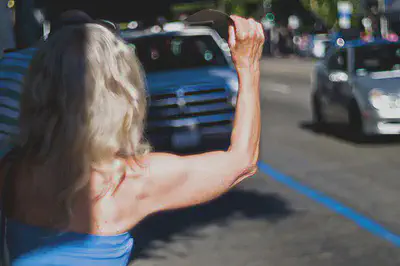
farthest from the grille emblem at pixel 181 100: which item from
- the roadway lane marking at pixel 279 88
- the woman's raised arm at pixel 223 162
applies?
the roadway lane marking at pixel 279 88

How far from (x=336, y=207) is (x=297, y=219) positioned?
2.05ft

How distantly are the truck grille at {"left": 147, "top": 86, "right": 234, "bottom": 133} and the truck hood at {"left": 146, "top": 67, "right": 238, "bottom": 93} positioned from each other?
3.5 inches

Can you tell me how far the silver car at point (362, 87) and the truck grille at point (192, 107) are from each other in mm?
2442

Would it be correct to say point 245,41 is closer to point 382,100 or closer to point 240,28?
point 240,28

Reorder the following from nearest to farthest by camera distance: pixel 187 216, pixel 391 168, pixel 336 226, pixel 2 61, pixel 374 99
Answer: pixel 2 61 → pixel 336 226 → pixel 187 216 → pixel 391 168 → pixel 374 99

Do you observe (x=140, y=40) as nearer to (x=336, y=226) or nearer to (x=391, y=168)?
(x=391, y=168)

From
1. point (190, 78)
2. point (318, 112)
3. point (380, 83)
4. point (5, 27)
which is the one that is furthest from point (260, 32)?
point (318, 112)

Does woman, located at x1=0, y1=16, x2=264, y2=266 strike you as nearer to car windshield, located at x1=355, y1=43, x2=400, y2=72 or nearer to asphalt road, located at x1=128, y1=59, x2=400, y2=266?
asphalt road, located at x1=128, y1=59, x2=400, y2=266

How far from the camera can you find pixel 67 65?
191cm

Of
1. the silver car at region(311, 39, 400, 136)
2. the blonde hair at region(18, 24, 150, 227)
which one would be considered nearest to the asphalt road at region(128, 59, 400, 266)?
the silver car at region(311, 39, 400, 136)

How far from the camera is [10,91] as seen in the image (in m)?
2.19

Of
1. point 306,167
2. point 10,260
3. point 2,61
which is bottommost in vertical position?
point 306,167

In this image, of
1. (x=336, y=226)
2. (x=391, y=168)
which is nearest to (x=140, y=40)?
(x=391, y=168)

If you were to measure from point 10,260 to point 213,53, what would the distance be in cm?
1100
